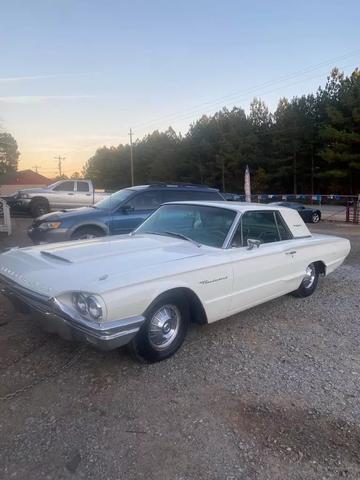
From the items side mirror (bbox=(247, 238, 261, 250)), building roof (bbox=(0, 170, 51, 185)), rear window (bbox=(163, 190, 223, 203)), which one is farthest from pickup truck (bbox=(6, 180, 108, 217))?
building roof (bbox=(0, 170, 51, 185))

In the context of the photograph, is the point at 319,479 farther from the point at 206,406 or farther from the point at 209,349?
the point at 209,349

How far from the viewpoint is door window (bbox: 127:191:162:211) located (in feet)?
26.0

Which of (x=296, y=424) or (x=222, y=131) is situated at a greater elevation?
(x=222, y=131)

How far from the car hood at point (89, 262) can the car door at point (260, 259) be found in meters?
0.53

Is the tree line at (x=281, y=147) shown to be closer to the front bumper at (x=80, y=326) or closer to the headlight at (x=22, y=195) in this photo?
the headlight at (x=22, y=195)

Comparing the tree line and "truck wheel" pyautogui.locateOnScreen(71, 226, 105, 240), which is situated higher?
the tree line

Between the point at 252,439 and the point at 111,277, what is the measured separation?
156 centimetres

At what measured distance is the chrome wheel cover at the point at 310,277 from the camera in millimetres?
5438

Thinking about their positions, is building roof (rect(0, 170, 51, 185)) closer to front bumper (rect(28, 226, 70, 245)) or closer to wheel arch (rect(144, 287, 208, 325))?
front bumper (rect(28, 226, 70, 245))

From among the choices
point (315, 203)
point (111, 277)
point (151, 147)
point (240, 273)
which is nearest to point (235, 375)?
point (240, 273)

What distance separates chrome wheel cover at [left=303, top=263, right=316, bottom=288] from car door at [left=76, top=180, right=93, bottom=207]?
1154cm

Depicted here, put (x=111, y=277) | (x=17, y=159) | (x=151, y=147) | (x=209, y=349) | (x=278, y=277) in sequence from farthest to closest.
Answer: (x=17, y=159) < (x=151, y=147) < (x=278, y=277) < (x=209, y=349) < (x=111, y=277)

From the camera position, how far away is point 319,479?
7.23 ft

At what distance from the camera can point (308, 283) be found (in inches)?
217
